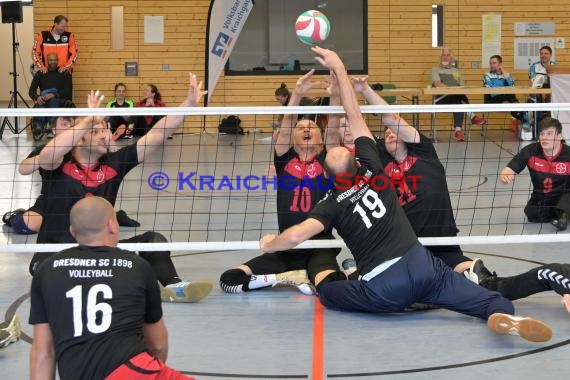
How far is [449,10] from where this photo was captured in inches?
869

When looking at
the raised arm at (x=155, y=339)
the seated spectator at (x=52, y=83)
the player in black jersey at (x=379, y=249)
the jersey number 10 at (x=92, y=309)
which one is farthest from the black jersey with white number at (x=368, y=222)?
the seated spectator at (x=52, y=83)

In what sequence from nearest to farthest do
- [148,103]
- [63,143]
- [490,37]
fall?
[63,143]
[148,103]
[490,37]

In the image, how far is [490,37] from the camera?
22.0 meters

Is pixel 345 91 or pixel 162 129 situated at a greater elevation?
pixel 345 91

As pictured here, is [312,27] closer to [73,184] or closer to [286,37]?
[73,184]

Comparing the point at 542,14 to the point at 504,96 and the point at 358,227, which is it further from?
the point at 358,227

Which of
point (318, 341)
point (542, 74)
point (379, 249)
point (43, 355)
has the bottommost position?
point (318, 341)

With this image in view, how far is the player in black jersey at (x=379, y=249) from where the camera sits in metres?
5.86

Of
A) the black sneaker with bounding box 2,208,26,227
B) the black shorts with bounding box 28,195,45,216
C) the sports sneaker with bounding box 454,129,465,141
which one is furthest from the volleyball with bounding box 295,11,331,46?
the sports sneaker with bounding box 454,129,465,141

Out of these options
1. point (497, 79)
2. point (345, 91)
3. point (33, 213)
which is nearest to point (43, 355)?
point (345, 91)

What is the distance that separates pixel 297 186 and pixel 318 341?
188 cm

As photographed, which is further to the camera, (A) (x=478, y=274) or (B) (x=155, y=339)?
(A) (x=478, y=274)

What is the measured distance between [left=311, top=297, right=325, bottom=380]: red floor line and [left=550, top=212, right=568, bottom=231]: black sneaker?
145 inches

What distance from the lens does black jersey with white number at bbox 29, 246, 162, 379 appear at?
3.73 metres
